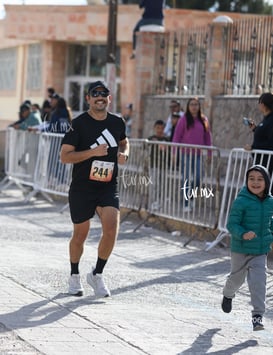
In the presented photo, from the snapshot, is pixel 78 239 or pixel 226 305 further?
pixel 78 239

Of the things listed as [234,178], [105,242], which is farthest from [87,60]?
[105,242]

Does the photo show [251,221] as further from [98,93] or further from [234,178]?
[234,178]

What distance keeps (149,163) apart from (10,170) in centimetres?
595

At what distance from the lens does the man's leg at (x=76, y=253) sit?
28.9ft

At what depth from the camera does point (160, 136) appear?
52.1 ft

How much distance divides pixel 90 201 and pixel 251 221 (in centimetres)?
175

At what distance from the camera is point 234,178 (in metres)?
12.8

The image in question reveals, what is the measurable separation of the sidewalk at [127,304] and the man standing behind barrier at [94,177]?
30 cm

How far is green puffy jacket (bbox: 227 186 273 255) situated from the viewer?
7.70 meters

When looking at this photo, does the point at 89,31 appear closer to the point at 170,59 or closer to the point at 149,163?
the point at 170,59

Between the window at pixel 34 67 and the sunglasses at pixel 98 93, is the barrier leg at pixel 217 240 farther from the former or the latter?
the window at pixel 34 67

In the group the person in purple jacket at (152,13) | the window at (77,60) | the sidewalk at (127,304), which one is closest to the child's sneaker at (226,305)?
the sidewalk at (127,304)

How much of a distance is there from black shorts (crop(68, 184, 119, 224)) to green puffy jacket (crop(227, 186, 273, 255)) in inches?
59.1

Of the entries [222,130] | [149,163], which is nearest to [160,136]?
[149,163]
